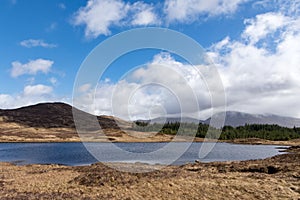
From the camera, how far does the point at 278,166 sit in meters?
37.2

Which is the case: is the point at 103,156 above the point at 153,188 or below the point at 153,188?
below

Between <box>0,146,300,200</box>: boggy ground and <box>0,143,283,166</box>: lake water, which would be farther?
<box>0,143,283,166</box>: lake water

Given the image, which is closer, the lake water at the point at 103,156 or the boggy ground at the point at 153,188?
the boggy ground at the point at 153,188

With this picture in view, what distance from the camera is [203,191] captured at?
25.1 metres

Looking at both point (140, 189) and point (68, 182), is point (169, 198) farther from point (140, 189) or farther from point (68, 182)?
point (68, 182)

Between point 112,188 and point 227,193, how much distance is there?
11.0 meters

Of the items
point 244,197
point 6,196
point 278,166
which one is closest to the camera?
point 244,197

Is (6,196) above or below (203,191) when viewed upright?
below

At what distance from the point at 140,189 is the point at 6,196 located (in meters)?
12.4

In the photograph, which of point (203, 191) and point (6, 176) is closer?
point (203, 191)

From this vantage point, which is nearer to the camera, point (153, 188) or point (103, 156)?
point (153, 188)

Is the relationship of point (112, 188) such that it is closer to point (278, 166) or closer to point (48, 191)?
point (48, 191)

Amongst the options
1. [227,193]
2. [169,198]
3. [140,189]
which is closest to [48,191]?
[140,189]

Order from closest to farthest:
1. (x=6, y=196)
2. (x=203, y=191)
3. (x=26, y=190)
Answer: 1. (x=203, y=191)
2. (x=6, y=196)
3. (x=26, y=190)
